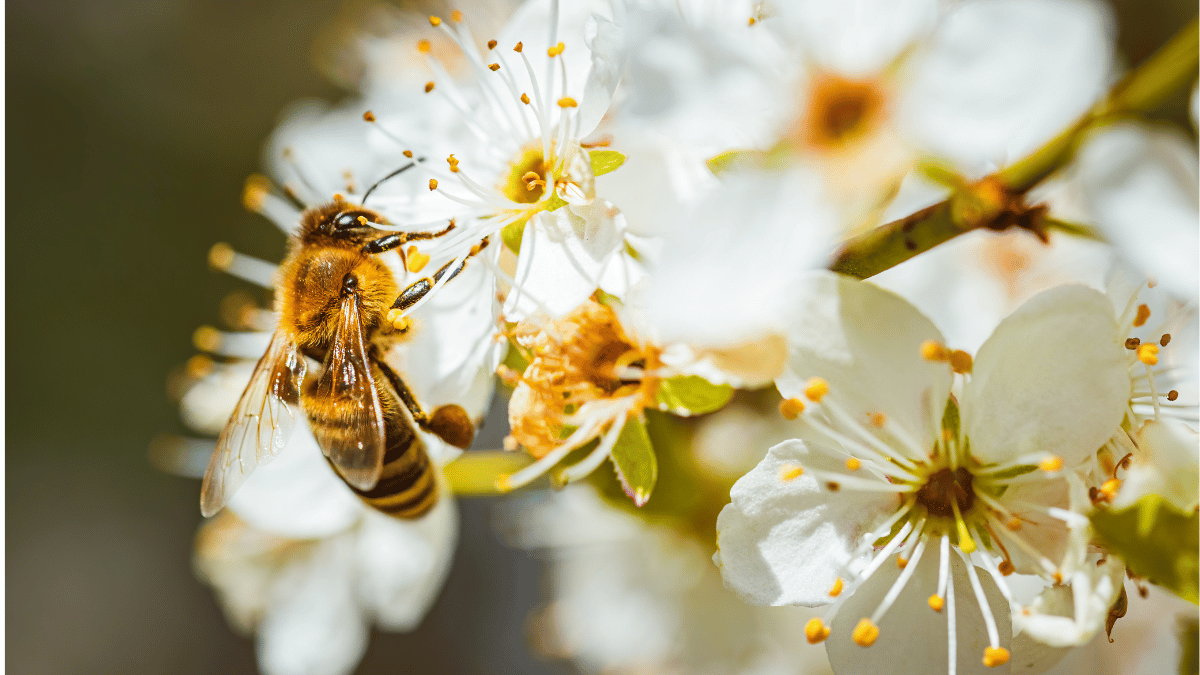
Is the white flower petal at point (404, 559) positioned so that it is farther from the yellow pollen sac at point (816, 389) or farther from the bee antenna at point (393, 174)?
the yellow pollen sac at point (816, 389)

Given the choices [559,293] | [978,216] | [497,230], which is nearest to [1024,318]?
[978,216]

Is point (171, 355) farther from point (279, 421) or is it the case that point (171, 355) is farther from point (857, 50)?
point (857, 50)

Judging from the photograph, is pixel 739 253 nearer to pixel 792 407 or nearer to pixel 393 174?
pixel 792 407

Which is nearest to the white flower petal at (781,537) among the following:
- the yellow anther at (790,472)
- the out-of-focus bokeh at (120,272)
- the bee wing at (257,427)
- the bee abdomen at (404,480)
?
Answer: the yellow anther at (790,472)

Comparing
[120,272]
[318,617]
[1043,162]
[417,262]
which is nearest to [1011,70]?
[1043,162]

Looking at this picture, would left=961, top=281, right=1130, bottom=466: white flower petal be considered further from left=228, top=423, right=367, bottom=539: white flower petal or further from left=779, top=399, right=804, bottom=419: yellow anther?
left=228, top=423, right=367, bottom=539: white flower petal
